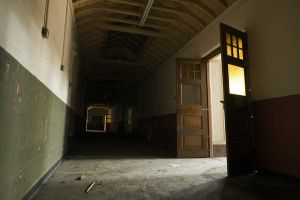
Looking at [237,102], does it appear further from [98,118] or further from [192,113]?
[98,118]

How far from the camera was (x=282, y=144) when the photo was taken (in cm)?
303

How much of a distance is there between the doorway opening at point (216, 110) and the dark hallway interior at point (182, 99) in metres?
0.03

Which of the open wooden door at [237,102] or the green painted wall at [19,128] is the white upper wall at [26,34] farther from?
the open wooden door at [237,102]

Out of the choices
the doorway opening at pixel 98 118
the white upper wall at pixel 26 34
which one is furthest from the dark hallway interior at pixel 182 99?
the doorway opening at pixel 98 118

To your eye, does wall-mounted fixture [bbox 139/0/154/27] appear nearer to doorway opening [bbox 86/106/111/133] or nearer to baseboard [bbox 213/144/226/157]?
baseboard [bbox 213/144/226/157]

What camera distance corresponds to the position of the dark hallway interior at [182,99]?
1.76 meters

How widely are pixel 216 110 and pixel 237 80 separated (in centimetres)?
214

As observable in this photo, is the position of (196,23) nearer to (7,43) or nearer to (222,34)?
(222,34)

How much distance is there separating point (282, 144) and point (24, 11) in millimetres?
3470

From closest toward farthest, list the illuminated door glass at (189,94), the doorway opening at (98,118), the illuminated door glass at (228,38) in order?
the illuminated door glass at (228,38)
the illuminated door glass at (189,94)
the doorway opening at (98,118)

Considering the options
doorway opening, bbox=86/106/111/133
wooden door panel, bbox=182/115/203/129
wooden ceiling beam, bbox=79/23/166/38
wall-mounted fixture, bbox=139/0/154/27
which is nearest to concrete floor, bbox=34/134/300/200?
wooden door panel, bbox=182/115/203/129

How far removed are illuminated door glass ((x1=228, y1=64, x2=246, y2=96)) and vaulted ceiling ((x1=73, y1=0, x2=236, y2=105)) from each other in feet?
5.01

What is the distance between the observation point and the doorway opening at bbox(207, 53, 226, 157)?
5.33 meters

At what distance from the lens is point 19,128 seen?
1724 millimetres
